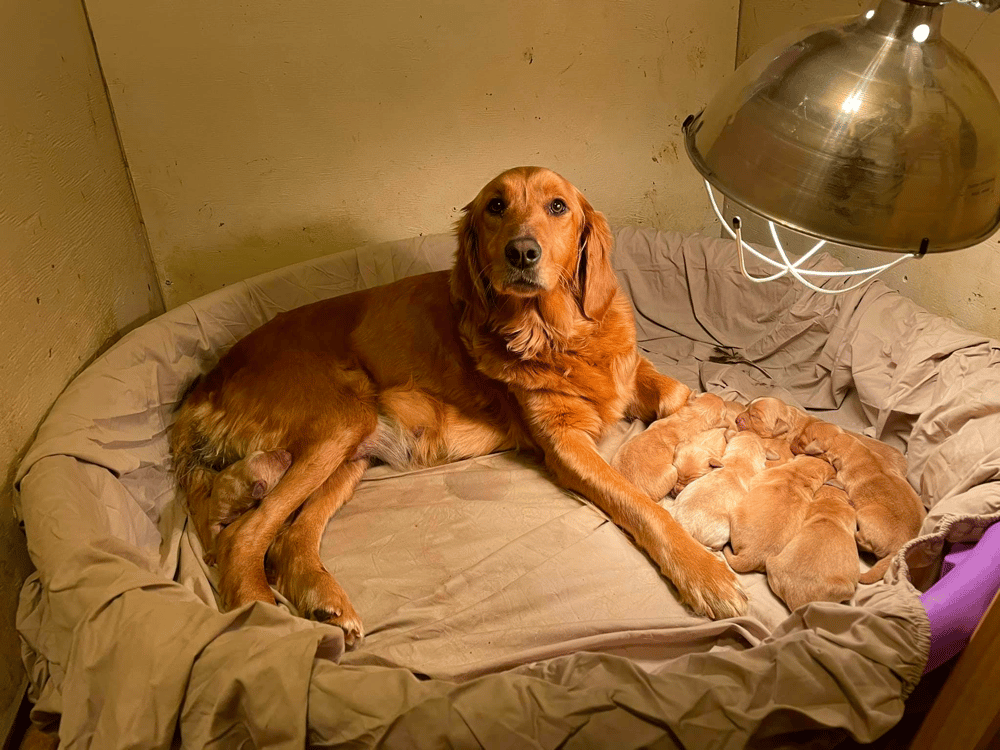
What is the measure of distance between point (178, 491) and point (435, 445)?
0.95 meters

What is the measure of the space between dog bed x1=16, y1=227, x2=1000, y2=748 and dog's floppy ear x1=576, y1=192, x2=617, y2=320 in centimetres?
63

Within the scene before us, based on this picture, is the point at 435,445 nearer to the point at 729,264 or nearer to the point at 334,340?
the point at 334,340

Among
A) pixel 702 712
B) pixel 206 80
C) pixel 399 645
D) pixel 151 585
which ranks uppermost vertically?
pixel 206 80

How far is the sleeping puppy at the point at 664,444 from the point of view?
8.34 feet

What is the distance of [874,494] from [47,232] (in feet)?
9.16

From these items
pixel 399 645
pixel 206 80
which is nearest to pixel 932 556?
pixel 399 645

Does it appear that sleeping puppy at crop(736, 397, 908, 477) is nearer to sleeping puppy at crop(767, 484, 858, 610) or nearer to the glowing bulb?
sleeping puppy at crop(767, 484, 858, 610)

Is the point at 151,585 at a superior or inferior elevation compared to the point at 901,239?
inferior

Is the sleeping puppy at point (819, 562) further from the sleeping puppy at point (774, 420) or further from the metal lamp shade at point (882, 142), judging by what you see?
the metal lamp shade at point (882, 142)

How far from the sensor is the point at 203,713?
4.69 feet

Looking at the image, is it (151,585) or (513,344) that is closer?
(151,585)

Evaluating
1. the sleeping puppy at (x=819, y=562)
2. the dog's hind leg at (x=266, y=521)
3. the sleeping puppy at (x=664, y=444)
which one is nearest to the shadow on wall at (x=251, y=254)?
the dog's hind leg at (x=266, y=521)

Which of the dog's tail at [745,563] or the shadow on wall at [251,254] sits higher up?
the shadow on wall at [251,254]

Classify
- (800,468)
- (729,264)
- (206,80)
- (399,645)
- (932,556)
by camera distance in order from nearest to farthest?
(932,556) < (399,645) < (800,468) < (206,80) < (729,264)
